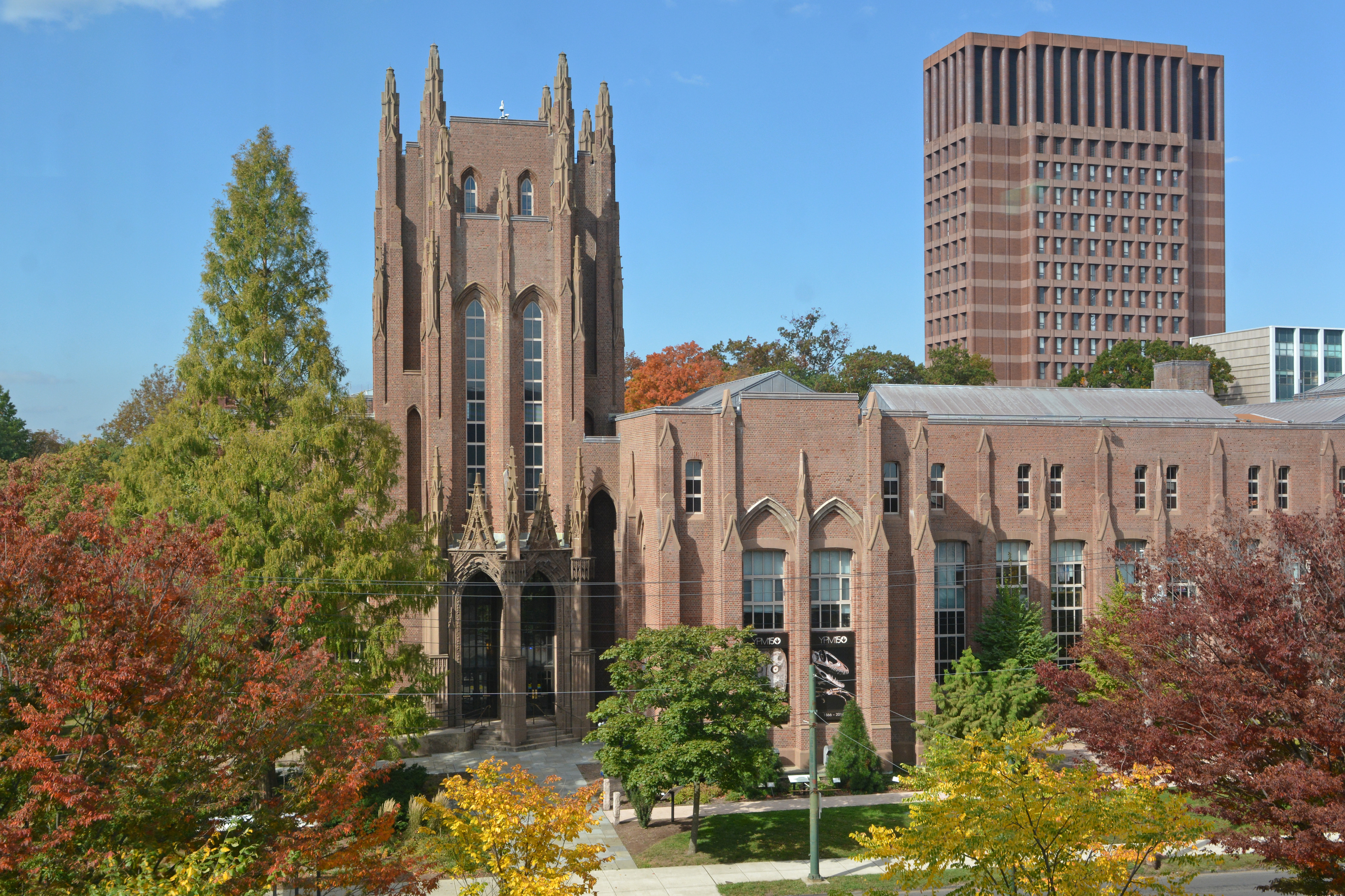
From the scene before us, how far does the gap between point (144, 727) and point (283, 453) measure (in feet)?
50.2

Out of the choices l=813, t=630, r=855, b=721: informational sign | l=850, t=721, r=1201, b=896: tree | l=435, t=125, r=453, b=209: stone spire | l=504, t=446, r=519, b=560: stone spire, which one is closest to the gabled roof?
l=504, t=446, r=519, b=560: stone spire

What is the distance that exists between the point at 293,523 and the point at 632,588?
15745mm

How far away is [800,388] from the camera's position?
161 feet

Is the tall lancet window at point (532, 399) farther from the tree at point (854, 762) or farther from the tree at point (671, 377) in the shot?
the tree at point (671, 377)

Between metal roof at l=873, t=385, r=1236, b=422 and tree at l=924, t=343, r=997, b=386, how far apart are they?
38.0 meters

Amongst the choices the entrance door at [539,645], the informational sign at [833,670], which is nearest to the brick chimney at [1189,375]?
the informational sign at [833,670]

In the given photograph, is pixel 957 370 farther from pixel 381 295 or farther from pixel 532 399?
pixel 381 295

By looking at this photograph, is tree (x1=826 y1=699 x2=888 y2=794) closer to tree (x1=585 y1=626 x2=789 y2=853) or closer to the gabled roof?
tree (x1=585 y1=626 x2=789 y2=853)

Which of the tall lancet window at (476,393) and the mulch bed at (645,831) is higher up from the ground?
the tall lancet window at (476,393)

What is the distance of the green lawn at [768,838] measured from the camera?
32719 millimetres

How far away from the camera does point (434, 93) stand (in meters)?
50.5

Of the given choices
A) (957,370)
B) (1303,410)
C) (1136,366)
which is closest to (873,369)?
(957,370)

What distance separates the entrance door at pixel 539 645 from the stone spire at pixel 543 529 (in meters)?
2.59

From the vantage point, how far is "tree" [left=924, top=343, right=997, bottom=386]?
93.6 m
